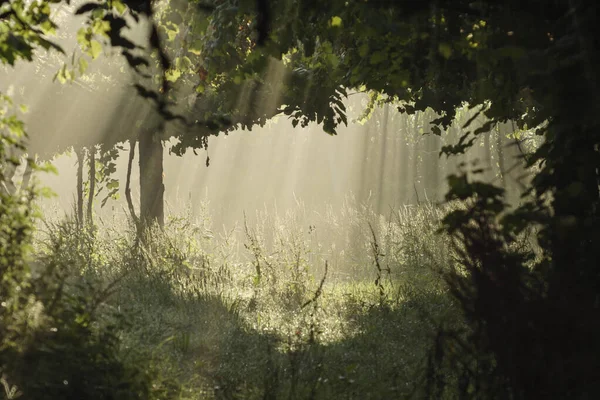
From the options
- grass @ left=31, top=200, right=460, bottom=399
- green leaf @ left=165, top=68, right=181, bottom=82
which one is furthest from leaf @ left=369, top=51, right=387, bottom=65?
green leaf @ left=165, top=68, right=181, bottom=82

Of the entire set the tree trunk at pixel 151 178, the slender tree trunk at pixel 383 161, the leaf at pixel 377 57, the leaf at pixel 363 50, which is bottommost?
the leaf at pixel 363 50

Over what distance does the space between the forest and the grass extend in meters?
0.04

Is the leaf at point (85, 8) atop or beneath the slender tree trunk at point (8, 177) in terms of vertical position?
atop

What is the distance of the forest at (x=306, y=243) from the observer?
9.29 ft

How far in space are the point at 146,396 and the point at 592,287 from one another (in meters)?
2.16

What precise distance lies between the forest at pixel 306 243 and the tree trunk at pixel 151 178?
40 millimetres

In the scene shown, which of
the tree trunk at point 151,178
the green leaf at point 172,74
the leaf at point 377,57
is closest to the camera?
the leaf at point 377,57

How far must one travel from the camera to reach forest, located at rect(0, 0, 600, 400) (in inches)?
111

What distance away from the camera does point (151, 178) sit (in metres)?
11.2

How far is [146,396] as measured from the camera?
3.19 m

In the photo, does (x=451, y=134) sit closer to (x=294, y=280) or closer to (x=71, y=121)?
(x=71, y=121)

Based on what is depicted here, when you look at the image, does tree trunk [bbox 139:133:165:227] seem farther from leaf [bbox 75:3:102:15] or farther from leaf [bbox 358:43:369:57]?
leaf [bbox 75:3:102:15]

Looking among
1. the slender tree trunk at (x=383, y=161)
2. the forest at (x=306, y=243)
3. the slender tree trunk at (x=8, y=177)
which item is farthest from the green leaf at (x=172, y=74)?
the slender tree trunk at (x=383, y=161)

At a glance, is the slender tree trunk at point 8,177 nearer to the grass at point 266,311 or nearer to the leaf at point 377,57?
the grass at point 266,311
